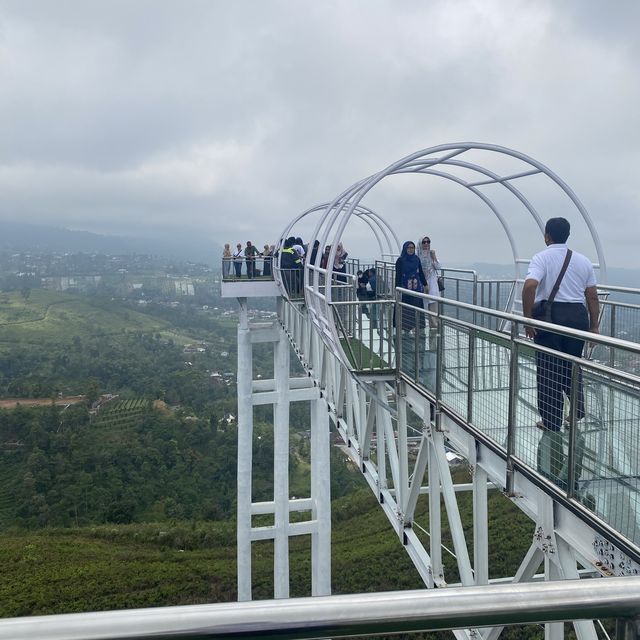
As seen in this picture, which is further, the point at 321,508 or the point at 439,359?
the point at 321,508

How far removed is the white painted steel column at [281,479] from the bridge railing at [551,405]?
11.1 metres

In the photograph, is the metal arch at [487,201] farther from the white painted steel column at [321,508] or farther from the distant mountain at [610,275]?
the white painted steel column at [321,508]

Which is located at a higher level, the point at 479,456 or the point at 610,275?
the point at 610,275

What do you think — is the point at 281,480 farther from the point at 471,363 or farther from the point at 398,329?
the point at 471,363

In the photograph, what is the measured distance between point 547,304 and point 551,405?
3.61 ft

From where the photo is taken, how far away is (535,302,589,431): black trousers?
347 cm

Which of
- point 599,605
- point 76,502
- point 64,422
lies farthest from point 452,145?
point 64,422

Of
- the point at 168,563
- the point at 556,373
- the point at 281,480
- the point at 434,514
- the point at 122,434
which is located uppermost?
the point at 556,373

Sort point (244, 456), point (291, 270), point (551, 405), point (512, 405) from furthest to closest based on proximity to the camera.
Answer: point (244, 456) < point (291, 270) < point (512, 405) < point (551, 405)

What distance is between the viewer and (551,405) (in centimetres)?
371

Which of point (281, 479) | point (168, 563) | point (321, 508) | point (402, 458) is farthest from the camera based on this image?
point (168, 563)

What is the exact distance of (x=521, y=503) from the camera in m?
3.99

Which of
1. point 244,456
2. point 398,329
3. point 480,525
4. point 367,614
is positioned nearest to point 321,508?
point 244,456

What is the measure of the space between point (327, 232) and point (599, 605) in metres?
6.54
